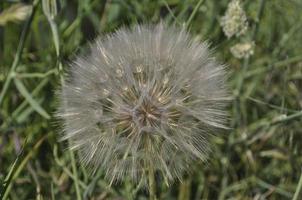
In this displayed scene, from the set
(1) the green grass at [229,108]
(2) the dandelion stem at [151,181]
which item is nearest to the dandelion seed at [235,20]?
(1) the green grass at [229,108]

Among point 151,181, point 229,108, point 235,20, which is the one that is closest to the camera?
point 151,181

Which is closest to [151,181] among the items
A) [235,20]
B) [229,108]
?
[235,20]

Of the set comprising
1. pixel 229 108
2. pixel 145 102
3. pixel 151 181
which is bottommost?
pixel 229 108

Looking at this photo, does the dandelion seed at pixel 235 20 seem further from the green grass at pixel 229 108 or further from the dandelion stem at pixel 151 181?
the dandelion stem at pixel 151 181

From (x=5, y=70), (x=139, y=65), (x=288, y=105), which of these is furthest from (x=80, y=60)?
(x=288, y=105)

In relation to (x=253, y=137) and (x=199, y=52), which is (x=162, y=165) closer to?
(x=199, y=52)

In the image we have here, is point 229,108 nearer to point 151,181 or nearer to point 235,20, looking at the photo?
point 235,20
